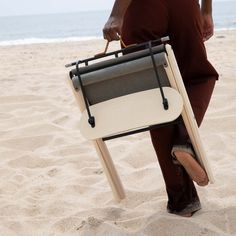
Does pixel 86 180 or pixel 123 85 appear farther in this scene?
pixel 86 180

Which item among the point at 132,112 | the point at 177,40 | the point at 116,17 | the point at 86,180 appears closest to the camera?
the point at 132,112

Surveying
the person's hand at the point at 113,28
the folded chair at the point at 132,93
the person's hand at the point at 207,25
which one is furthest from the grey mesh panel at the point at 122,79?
the person's hand at the point at 207,25

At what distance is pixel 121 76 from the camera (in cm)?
160

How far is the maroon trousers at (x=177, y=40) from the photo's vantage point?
1790 mm

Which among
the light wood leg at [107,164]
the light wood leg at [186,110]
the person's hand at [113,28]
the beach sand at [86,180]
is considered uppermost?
the person's hand at [113,28]

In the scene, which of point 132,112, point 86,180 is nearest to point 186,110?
point 132,112

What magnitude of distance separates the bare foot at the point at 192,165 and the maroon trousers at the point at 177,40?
74mm

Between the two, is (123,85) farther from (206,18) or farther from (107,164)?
(206,18)

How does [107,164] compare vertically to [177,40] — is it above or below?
below

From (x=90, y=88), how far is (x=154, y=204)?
822mm

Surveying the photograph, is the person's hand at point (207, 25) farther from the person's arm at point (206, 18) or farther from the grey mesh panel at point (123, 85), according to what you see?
the grey mesh panel at point (123, 85)

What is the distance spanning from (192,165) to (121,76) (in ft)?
1.39

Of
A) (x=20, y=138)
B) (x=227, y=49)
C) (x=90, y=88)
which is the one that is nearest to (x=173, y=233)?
(x=90, y=88)

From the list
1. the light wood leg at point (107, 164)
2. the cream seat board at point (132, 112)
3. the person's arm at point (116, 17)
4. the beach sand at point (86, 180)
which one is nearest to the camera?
the cream seat board at point (132, 112)
